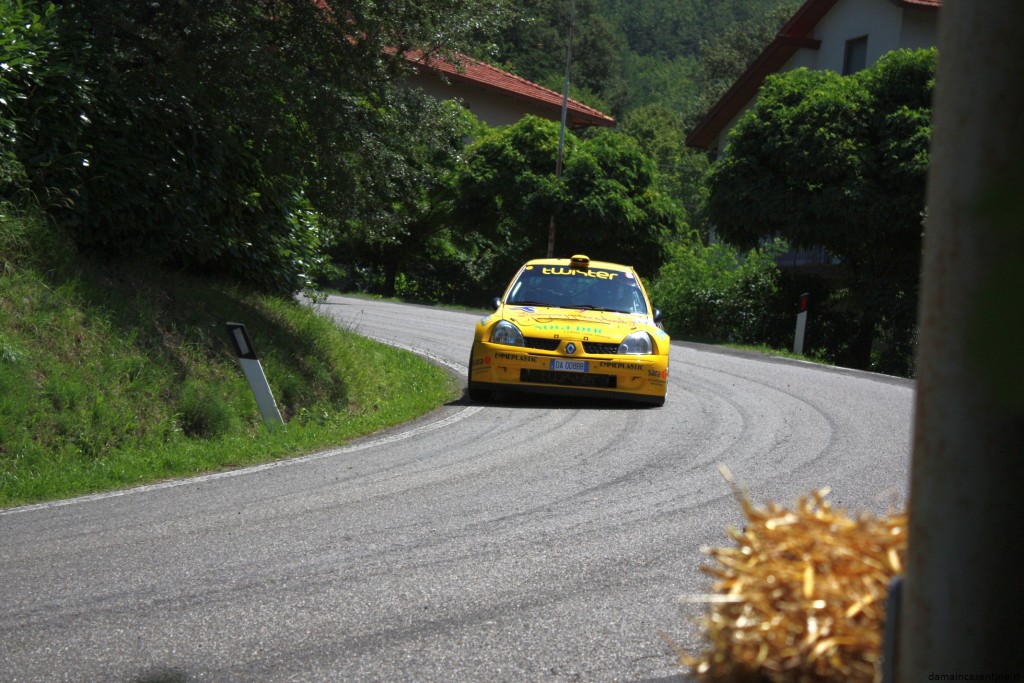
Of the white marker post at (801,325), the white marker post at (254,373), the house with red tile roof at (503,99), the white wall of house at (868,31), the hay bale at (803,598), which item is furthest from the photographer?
the house with red tile roof at (503,99)

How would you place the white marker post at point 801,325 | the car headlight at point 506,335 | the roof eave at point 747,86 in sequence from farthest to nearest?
the roof eave at point 747,86, the white marker post at point 801,325, the car headlight at point 506,335

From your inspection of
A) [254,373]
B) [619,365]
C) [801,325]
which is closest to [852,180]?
[801,325]

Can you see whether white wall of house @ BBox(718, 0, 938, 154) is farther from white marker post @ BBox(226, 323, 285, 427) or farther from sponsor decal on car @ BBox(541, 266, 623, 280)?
white marker post @ BBox(226, 323, 285, 427)

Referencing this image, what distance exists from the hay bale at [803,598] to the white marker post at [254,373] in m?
8.81

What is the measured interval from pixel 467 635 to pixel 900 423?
25.2ft

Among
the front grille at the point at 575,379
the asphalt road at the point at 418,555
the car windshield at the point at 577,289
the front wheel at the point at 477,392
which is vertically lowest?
the asphalt road at the point at 418,555

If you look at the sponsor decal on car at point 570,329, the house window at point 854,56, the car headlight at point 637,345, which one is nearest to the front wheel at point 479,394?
the sponsor decal on car at point 570,329

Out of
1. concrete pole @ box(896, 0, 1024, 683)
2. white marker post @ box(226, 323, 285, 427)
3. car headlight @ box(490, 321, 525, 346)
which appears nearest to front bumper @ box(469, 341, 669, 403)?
car headlight @ box(490, 321, 525, 346)

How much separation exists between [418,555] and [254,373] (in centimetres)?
492

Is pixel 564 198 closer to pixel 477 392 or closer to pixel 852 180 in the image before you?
pixel 852 180

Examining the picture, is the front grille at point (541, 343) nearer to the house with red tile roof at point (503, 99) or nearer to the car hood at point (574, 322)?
the car hood at point (574, 322)

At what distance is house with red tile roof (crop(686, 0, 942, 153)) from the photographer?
110 feet

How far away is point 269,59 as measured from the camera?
11867 millimetres

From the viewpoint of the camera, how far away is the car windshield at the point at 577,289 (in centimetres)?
1326
